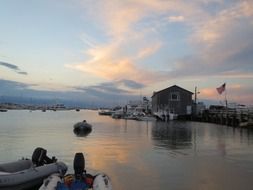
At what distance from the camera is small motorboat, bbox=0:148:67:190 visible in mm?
12595

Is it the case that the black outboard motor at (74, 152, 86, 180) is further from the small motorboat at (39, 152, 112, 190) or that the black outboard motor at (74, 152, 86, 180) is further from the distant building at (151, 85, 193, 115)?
the distant building at (151, 85, 193, 115)

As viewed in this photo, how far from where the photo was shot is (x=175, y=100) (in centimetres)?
8125

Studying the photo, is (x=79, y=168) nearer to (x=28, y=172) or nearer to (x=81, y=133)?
(x=28, y=172)

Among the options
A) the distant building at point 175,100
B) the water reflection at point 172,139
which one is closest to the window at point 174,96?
the distant building at point 175,100

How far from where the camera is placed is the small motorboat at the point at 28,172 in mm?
12595

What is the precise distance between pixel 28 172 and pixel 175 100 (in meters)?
69.4

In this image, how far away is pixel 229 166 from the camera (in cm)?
2031

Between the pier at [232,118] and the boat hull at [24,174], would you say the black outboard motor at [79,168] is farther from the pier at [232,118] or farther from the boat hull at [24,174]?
the pier at [232,118]

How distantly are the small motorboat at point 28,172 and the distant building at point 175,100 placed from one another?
66359mm

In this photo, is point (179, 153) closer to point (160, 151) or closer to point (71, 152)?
point (160, 151)

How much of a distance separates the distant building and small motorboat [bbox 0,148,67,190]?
66359mm

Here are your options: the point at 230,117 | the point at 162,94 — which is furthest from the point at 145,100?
the point at 230,117

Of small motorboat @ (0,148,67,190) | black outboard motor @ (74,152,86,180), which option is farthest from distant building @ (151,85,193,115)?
black outboard motor @ (74,152,86,180)

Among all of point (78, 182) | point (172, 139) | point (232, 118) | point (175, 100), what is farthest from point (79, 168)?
point (175, 100)
